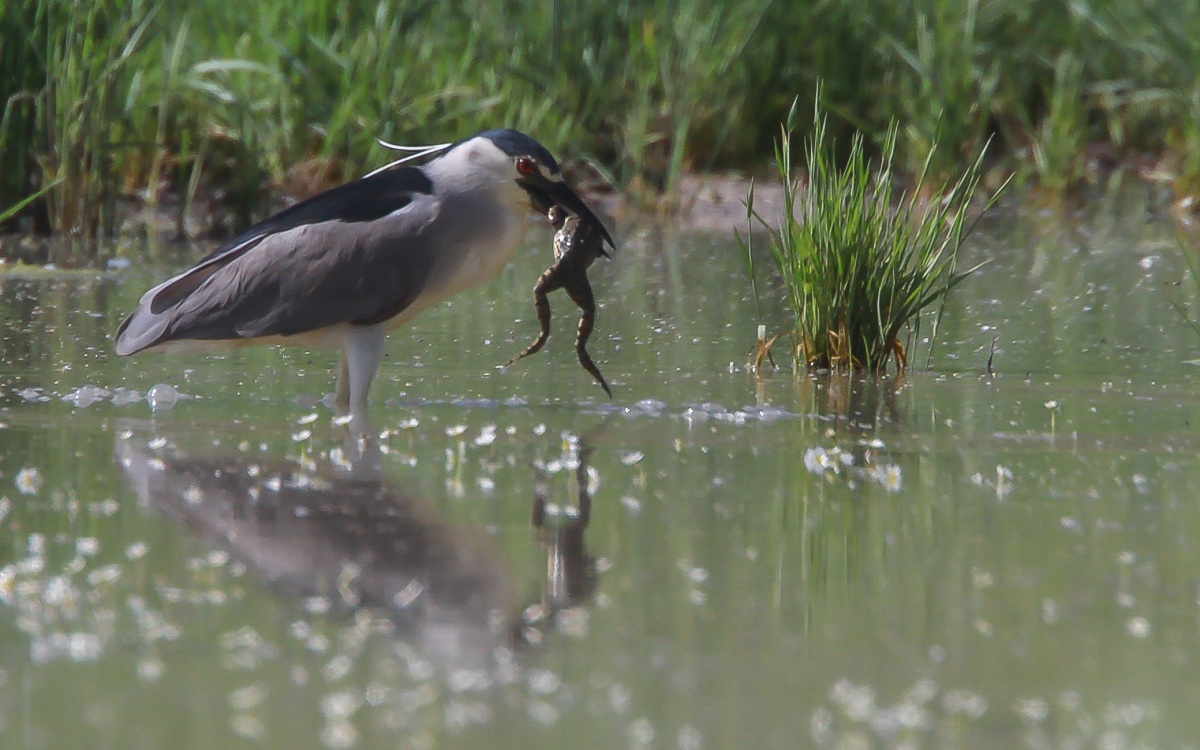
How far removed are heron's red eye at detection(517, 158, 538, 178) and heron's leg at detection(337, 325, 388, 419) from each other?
585 mm

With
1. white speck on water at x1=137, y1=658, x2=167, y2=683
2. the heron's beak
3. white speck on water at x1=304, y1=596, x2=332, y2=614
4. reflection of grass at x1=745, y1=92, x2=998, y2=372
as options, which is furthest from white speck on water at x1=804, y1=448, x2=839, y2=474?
white speck on water at x1=137, y1=658, x2=167, y2=683

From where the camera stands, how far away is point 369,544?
3572 millimetres

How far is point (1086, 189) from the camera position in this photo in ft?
40.8

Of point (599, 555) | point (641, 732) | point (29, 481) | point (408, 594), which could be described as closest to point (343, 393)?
point (29, 481)

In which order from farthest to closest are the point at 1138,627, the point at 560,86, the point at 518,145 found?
1. the point at 560,86
2. the point at 518,145
3. the point at 1138,627

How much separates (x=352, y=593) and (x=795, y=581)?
770mm

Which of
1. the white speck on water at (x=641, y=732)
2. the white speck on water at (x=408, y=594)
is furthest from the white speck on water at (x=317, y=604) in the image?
the white speck on water at (x=641, y=732)

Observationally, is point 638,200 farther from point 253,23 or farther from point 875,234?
point 875,234

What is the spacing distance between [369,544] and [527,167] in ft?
6.57

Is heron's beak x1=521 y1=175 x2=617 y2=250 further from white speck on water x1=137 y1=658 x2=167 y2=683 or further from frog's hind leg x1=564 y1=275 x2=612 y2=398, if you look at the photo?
white speck on water x1=137 y1=658 x2=167 y2=683

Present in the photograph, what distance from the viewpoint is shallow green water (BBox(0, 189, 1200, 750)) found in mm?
2652

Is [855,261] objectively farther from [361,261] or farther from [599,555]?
[599,555]

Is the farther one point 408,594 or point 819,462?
point 819,462

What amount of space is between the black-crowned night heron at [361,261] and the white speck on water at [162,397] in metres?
0.12
